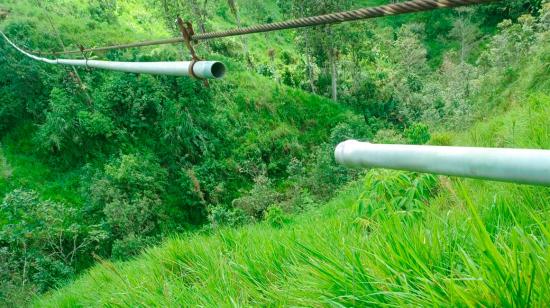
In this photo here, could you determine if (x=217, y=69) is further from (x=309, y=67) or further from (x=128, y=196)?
(x=309, y=67)

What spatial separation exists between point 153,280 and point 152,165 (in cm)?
1222

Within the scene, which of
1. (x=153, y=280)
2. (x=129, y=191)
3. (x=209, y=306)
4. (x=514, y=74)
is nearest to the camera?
(x=209, y=306)

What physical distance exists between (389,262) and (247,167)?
1386cm

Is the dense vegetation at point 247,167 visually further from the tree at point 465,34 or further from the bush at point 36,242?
the tree at point 465,34

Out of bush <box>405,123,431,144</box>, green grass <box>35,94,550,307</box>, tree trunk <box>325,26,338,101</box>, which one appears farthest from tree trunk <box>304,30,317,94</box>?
green grass <box>35,94,550,307</box>

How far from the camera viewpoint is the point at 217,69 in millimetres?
1729

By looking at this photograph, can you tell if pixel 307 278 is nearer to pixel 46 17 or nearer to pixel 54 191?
pixel 54 191

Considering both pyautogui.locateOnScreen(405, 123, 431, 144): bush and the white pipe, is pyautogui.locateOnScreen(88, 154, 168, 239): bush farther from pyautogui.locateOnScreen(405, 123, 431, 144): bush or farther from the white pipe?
the white pipe

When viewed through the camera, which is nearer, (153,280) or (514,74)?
(153,280)

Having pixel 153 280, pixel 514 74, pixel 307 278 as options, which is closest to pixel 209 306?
pixel 307 278

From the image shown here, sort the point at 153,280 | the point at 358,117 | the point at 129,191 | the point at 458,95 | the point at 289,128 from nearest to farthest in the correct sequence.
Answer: the point at 153,280, the point at 129,191, the point at 458,95, the point at 289,128, the point at 358,117

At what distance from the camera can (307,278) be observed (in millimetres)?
1418

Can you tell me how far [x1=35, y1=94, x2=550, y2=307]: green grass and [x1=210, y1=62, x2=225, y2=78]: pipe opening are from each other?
0.83m

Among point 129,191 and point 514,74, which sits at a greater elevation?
point 514,74
